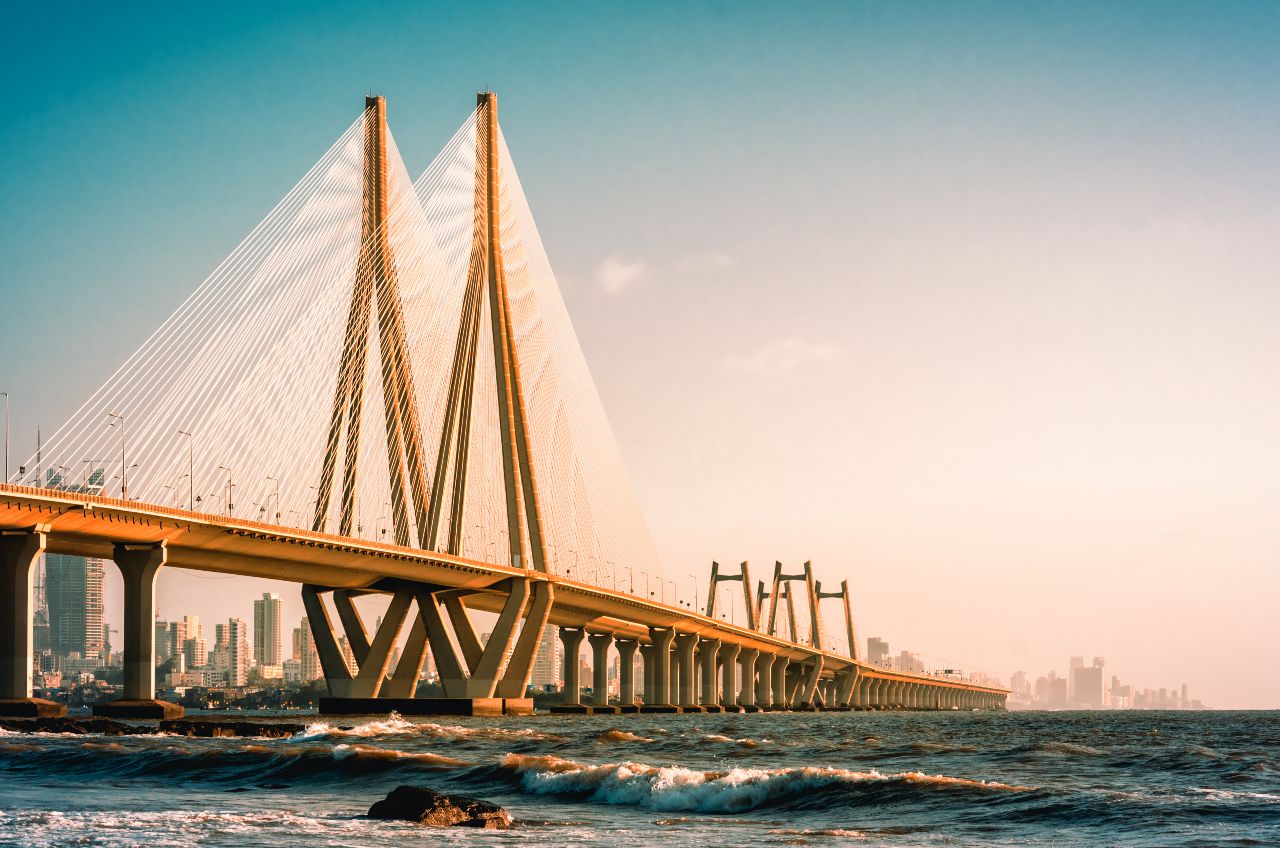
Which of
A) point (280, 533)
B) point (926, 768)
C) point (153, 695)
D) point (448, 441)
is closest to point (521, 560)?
point (448, 441)

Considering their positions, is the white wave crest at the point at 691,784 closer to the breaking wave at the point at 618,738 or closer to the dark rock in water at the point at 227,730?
the dark rock in water at the point at 227,730

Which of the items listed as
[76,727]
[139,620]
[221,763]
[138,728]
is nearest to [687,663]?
[139,620]

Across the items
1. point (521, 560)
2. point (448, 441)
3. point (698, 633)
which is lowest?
point (698, 633)

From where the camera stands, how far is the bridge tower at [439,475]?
55.8 meters

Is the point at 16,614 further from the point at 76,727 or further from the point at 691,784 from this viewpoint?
the point at 691,784

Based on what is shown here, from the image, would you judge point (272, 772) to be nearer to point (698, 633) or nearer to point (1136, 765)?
point (1136, 765)

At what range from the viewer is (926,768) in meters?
32.7

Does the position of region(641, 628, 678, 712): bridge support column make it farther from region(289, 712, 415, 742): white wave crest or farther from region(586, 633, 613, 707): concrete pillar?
region(289, 712, 415, 742): white wave crest

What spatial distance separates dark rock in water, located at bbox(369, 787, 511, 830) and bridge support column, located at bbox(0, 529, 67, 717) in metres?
27.4

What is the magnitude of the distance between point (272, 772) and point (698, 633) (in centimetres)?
8739

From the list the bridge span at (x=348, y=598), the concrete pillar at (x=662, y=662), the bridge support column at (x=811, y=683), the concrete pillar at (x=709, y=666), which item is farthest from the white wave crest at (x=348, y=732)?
the bridge support column at (x=811, y=683)

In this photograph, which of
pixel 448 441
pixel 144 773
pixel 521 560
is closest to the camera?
pixel 144 773

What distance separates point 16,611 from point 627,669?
84826mm

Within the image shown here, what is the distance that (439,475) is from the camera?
58.6 meters
